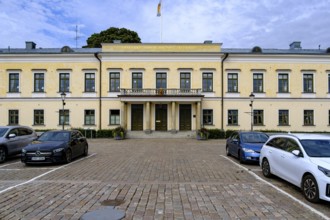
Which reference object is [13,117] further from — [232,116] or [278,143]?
[278,143]

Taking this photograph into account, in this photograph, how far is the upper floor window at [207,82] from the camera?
3238 cm

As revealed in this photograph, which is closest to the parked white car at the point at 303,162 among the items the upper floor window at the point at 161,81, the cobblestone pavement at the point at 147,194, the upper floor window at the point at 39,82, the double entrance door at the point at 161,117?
the cobblestone pavement at the point at 147,194

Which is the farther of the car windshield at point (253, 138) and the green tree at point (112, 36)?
the green tree at point (112, 36)

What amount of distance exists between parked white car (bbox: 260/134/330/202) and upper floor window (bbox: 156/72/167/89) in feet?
76.1

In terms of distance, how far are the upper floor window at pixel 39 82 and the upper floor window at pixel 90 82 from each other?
206 inches

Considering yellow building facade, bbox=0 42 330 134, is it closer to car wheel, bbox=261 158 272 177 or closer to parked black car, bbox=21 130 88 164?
parked black car, bbox=21 130 88 164

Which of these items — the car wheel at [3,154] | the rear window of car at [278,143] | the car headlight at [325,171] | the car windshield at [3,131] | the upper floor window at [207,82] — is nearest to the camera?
the car headlight at [325,171]

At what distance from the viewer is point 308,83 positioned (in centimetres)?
3291

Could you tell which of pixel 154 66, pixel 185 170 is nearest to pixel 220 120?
pixel 154 66

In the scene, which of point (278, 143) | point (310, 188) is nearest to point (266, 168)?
point (278, 143)

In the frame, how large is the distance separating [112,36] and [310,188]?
46.8m

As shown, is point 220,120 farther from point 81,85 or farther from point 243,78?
point 81,85

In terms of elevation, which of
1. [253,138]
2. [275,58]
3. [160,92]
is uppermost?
[275,58]

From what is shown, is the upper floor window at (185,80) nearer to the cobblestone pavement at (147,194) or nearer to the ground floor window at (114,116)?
the ground floor window at (114,116)
